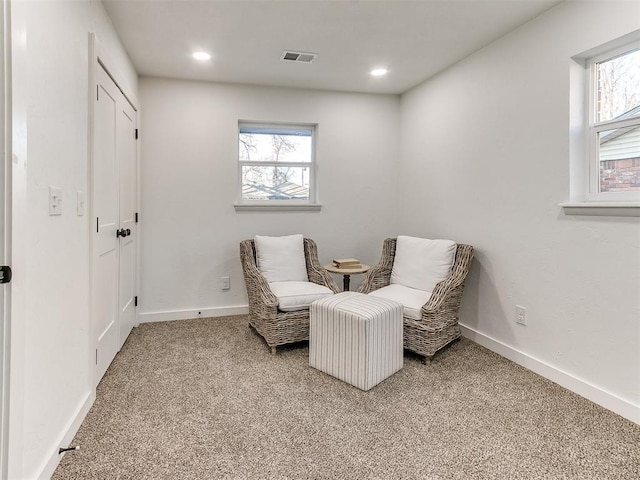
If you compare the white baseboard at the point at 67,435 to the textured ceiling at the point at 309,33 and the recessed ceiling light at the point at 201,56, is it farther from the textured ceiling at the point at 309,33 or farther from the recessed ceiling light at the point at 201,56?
the recessed ceiling light at the point at 201,56

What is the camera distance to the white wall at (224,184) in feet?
11.5

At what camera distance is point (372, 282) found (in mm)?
3234

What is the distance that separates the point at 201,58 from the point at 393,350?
9.01ft

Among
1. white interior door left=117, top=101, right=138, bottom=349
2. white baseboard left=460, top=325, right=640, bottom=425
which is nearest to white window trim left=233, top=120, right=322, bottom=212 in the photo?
white interior door left=117, top=101, right=138, bottom=349

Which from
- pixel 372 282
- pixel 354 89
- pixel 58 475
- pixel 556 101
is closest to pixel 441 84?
pixel 354 89

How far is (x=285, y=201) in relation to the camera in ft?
12.8

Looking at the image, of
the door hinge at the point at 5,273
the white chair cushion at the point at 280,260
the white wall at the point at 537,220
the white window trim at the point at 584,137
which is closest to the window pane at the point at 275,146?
the white chair cushion at the point at 280,260

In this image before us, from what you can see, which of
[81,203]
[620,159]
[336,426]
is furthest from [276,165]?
[620,159]

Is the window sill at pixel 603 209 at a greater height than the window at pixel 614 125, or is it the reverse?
the window at pixel 614 125

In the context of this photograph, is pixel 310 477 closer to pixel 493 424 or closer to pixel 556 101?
pixel 493 424

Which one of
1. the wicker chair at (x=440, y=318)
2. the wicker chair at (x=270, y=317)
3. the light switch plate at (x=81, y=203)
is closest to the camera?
the light switch plate at (x=81, y=203)

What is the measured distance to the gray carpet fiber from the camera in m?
1.54

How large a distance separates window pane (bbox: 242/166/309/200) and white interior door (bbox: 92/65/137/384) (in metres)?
1.08

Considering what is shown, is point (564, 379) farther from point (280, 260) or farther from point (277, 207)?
point (277, 207)
